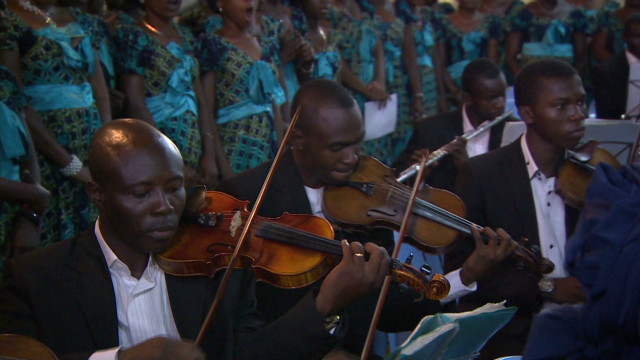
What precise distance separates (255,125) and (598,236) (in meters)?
→ 2.98

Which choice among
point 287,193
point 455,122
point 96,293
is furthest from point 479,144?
point 96,293

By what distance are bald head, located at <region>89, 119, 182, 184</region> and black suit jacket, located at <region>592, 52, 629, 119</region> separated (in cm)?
431

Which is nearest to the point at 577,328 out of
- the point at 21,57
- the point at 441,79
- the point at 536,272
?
the point at 536,272

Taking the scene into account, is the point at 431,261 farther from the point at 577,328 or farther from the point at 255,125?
the point at 577,328

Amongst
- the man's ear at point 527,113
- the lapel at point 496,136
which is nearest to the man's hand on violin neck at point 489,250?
the man's ear at point 527,113

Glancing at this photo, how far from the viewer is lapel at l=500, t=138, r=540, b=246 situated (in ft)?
9.75

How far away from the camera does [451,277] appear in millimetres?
2840

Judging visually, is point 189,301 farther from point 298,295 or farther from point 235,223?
point 298,295

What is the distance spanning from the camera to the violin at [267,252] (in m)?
2.16

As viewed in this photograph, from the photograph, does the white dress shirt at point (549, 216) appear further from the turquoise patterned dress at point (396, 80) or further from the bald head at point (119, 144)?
the turquoise patterned dress at point (396, 80)

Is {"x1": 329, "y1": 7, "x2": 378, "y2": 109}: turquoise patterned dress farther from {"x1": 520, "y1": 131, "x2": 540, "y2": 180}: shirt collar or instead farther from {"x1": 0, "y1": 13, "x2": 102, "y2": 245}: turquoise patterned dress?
{"x1": 520, "y1": 131, "x2": 540, "y2": 180}: shirt collar

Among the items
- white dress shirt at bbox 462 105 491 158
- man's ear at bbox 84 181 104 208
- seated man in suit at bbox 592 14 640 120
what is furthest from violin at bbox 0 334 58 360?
seated man in suit at bbox 592 14 640 120

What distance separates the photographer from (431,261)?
3523 mm

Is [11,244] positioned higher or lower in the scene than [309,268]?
lower
